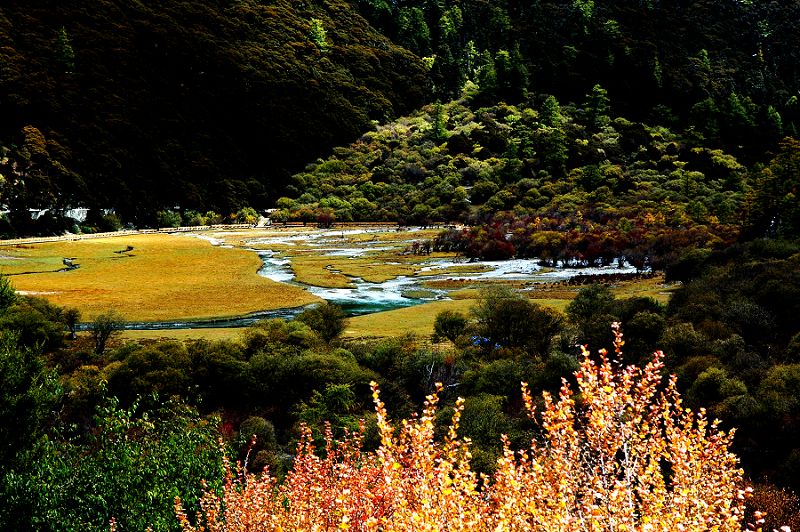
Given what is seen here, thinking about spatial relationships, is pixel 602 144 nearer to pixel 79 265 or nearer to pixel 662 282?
pixel 662 282

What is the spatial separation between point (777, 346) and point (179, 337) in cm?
3492

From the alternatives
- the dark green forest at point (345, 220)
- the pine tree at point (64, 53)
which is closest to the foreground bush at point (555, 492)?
the dark green forest at point (345, 220)

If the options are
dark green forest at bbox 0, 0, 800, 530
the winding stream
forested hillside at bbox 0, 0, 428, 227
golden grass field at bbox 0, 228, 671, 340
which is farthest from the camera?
forested hillside at bbox 0, 0, 428, 227

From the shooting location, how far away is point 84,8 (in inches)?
7667

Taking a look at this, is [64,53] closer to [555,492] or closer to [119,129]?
[119,129]

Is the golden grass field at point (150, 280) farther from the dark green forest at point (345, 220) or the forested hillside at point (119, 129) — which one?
the forested hillside at point (119, 129)

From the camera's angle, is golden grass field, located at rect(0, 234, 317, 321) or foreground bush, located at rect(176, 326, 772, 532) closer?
foreground bush, located at rect(176, 326, 772, 532)

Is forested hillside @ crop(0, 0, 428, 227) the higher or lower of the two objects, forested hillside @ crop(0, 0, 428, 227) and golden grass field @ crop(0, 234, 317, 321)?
the higher

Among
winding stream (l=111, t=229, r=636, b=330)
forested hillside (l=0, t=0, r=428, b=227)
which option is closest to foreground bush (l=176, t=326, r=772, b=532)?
winding stream (l=111, t=229, r=636, b=330)

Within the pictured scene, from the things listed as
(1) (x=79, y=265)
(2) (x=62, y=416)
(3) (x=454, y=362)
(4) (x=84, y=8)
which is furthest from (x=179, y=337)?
(4) (x=84, y=8)

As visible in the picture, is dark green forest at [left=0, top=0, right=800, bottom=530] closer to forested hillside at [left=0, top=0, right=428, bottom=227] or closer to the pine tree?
forested hillside at [left=0, top=0, right=428, bottom=227]

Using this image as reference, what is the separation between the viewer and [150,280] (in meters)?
69.2

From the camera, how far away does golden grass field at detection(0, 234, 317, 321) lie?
54.7 metres

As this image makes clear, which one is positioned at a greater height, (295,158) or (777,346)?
(295,158)
